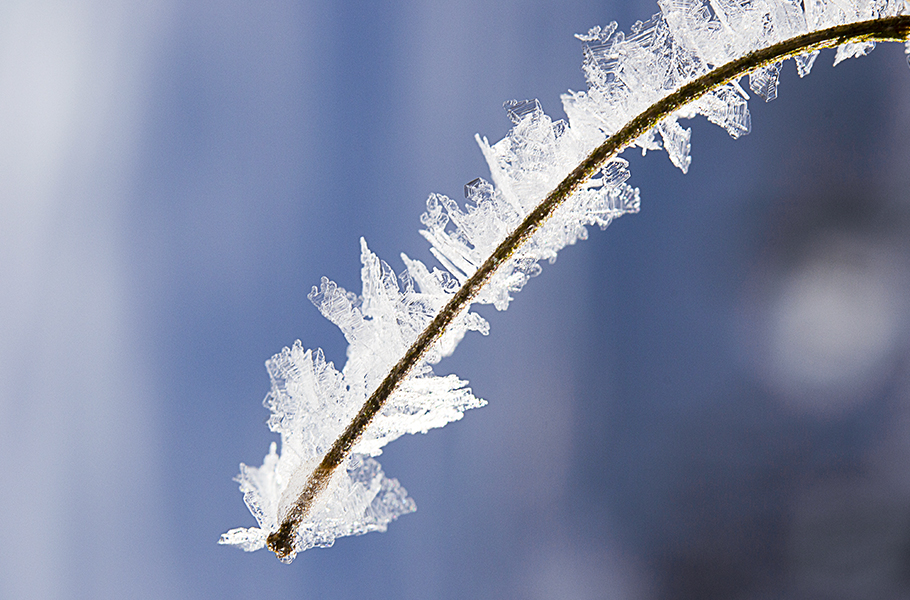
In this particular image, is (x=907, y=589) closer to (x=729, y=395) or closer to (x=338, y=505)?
(x=729, y=395)

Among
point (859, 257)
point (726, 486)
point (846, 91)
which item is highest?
point (846, 91)

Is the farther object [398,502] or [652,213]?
[652,213]

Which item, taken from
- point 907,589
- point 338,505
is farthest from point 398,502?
point 907,589

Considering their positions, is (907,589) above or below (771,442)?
below
